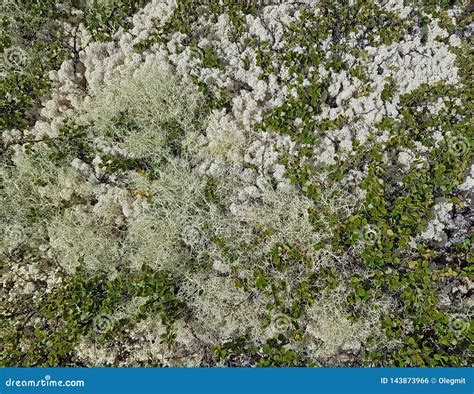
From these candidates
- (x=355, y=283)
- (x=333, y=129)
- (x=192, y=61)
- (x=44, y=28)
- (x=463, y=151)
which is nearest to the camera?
(x=355, y=283)

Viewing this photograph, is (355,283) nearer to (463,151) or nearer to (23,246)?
(463,151)

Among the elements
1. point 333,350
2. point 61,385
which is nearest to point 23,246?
point 61,385

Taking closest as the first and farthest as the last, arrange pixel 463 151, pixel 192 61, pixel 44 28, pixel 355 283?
pixel 355 283 < pixel 463 151 < pixel 192 61 < pixel 44 28

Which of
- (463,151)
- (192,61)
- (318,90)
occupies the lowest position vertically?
(463,151)

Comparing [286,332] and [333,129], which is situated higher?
[333,129]

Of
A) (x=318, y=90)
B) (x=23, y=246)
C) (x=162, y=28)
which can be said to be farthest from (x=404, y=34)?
(x=23, y=246)

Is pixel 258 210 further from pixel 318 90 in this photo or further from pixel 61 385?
pixel 61 385

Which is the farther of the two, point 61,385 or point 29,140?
point 29,140
